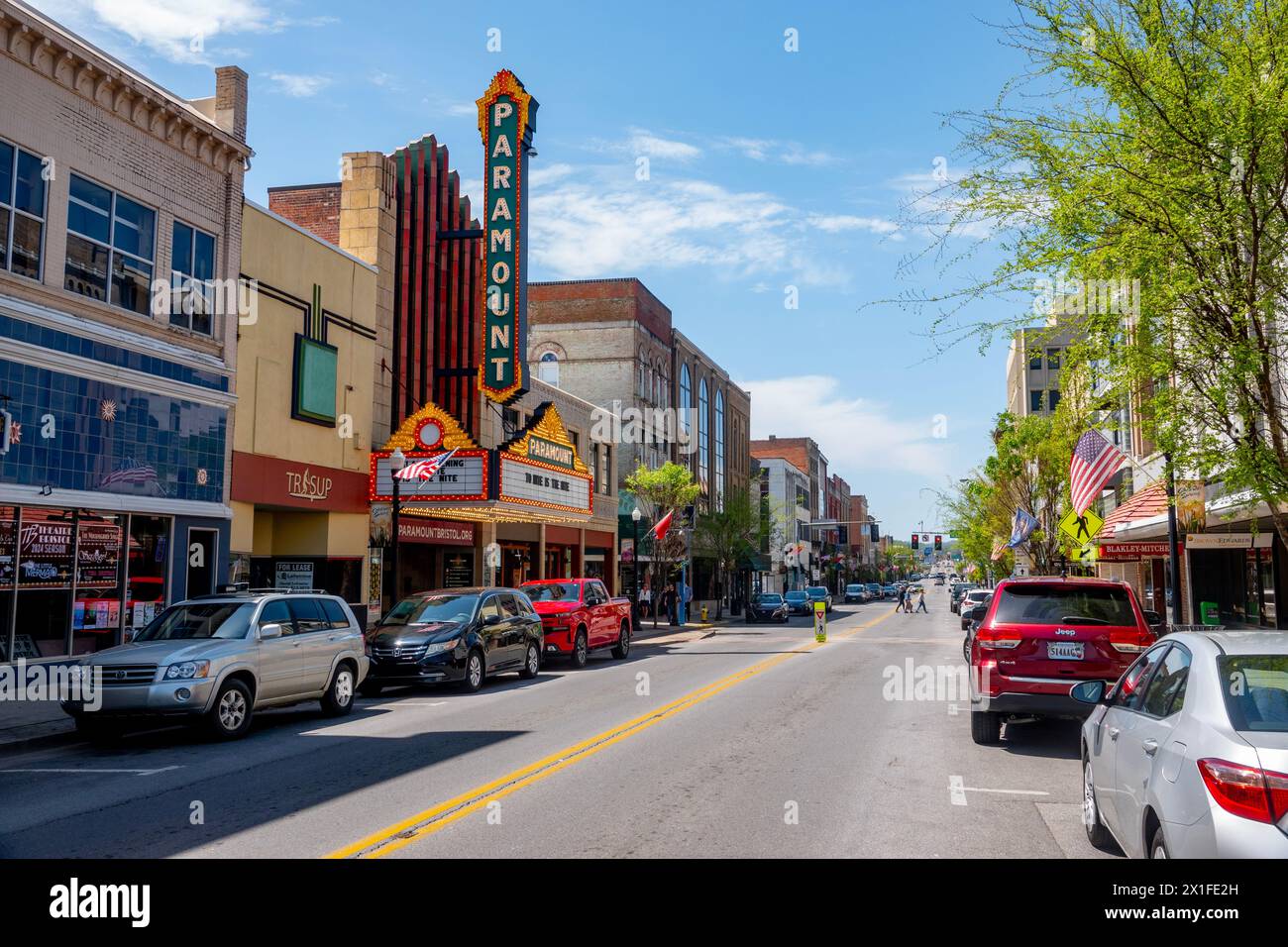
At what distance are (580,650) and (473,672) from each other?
5.71 metres

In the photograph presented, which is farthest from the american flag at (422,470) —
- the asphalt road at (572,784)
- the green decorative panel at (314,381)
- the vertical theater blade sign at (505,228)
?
the asphalt road at (572,784)

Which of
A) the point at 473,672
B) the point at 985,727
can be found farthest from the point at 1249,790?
the point at 473,672

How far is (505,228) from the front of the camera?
92.5 ft

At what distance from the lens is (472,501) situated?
25.8 meters

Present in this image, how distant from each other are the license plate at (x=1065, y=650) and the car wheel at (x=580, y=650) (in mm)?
12969

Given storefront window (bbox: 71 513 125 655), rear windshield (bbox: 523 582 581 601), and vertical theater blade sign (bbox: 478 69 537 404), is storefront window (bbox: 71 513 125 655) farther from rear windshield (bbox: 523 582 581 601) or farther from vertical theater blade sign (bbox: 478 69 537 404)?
vertical theater blade sign (bbox: 478 69 537 404)

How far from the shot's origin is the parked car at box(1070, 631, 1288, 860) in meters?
4.08

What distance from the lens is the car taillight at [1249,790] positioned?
4016 millimetres

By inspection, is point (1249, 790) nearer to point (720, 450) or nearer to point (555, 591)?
point (555, 591)

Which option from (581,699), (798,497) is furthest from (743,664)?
(798,497)

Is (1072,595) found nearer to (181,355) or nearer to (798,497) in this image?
(181,355)

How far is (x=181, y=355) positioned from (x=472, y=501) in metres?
8.18

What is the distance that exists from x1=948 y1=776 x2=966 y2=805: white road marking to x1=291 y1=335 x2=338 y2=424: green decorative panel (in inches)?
703
